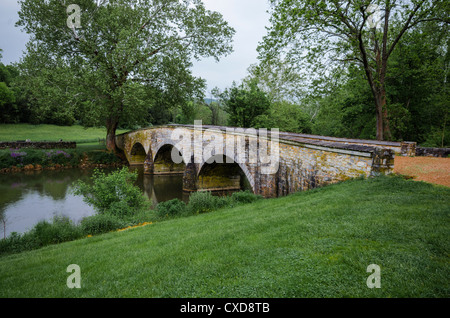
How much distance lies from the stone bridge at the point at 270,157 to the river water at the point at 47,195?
→ 253 centimetres

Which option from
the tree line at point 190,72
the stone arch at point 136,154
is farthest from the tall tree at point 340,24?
the stone arch at point 136,154

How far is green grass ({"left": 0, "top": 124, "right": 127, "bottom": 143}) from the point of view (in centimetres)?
3534

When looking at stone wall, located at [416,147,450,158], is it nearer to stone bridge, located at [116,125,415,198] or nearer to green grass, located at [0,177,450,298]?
stone bridge, located at [116,125,415,198]

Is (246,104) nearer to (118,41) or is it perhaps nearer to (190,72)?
(190,72)

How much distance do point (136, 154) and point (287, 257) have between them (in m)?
28.3

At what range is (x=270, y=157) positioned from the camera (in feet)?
34.6

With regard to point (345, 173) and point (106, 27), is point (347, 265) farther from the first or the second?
point (106, 27)

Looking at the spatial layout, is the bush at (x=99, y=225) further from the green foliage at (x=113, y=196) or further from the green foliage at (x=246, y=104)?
the green foliage at (x=246, y=104)

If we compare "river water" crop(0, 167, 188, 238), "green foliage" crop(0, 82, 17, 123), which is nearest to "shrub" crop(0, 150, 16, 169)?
"river water" crop(0, 167, 188, 238)

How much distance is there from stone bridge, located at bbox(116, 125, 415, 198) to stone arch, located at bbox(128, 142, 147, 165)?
5.92m

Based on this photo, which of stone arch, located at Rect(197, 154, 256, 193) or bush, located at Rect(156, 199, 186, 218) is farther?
stone arch, located at Rect(197, 154, 256, 193)

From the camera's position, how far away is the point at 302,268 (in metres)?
3.16

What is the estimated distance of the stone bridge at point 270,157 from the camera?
7200 mm
